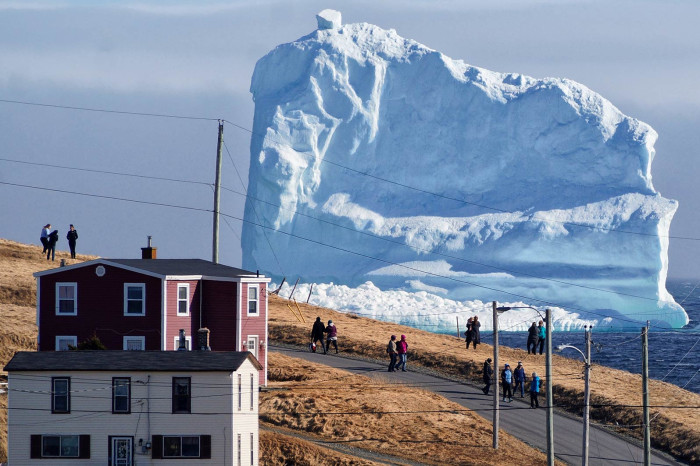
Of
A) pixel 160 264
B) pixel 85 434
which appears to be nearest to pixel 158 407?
pixel 85 434

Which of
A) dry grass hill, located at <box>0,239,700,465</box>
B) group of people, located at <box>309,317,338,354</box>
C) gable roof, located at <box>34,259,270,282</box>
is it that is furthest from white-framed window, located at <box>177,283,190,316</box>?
group of people, located at <box>309,317,338,354</box>

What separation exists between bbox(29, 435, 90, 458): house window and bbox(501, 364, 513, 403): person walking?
1814 cm

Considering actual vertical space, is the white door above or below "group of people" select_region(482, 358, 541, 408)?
below

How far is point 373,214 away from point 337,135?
7.77m

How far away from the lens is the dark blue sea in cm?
8301

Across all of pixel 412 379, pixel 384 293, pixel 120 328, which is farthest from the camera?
pixel 384 293

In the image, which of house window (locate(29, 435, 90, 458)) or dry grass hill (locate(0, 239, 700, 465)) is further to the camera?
dry grass hill (locate(0, 239, 700, 465))

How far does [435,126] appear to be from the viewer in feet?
351

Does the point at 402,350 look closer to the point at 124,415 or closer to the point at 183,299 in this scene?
the point at 183,299

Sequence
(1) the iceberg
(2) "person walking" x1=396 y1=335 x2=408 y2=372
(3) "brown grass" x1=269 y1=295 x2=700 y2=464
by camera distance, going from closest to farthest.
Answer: (3) "brown grass" x1=269 y1=295 x2=700 y2=464
(2) "person walking" x1=396 y1=335 x2=408 y2=372
(1) the iceberg

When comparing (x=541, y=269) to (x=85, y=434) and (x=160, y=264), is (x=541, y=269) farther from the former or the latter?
(x=85, y=434)

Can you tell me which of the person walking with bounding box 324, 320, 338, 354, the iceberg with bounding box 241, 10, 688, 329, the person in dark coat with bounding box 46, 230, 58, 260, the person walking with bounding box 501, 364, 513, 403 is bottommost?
the person walking with bounding box 501, 364, 513, 403

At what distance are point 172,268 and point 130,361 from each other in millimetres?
9558

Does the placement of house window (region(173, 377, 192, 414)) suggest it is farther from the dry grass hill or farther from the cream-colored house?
the dry grass hill
